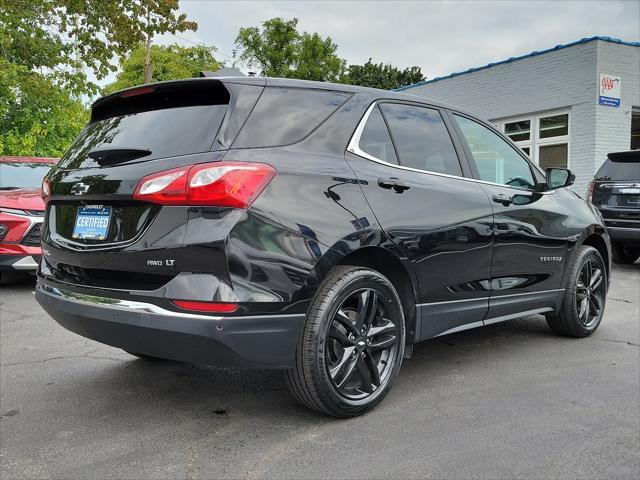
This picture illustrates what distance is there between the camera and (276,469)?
103 inches

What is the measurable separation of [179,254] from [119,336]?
52 centimetres

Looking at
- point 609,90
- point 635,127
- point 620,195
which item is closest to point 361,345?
point 620,195

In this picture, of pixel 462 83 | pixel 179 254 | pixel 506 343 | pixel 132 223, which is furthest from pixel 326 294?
pixel 462 83

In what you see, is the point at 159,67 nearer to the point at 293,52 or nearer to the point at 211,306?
the point at 293,52

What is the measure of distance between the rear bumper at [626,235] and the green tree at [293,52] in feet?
131

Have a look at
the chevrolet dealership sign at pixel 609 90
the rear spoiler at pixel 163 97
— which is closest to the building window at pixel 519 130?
the chevrolet dealership sign at pixel 609 90

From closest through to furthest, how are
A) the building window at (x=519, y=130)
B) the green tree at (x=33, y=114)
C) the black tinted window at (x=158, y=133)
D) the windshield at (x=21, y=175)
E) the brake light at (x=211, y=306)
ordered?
the brake light at (x=211, y=306)
the black tinted window at (x=158, y=133)
the windshield at (x=21, y=175)
the green tree at (x=33, y=114)
the building window at (x=519, y=130)

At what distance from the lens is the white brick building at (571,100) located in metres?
13.0

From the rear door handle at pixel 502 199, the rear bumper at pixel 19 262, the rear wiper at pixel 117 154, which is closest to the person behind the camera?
the rear wiper at pixel 117 154

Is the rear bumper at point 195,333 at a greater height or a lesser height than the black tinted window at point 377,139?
lesser

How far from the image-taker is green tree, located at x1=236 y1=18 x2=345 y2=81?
155ft

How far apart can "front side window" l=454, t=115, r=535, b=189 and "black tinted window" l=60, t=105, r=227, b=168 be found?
6.16 feet

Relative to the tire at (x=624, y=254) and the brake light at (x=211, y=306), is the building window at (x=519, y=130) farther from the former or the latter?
the brake light at (x=211, y=306)

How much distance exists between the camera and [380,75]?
46875 mm
